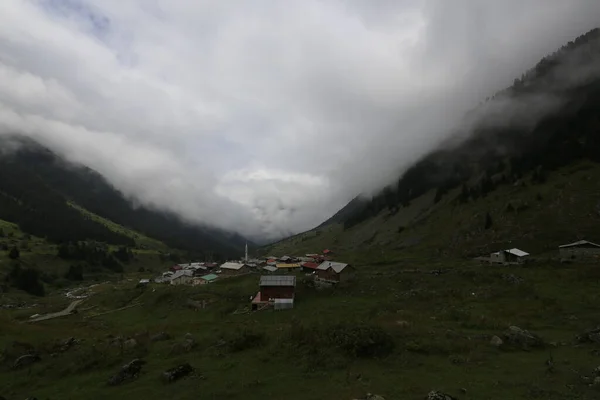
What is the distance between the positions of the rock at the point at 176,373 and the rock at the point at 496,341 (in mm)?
25763

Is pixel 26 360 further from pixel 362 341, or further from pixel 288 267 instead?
pixel 288 267

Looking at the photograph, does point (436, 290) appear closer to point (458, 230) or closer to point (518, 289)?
point (518, 289)

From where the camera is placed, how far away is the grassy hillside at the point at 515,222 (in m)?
109

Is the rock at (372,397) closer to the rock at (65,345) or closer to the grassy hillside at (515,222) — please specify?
the rock at (65,345)

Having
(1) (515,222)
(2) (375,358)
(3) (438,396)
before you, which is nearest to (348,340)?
(2) (375,358)

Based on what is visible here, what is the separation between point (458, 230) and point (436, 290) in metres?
77.2

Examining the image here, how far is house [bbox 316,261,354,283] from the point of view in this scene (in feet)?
299

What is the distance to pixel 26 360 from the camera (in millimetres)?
40094

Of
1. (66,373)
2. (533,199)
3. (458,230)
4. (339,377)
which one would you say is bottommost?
(66,373)

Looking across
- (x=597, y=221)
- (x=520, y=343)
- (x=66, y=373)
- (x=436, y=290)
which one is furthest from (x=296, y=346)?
(x=597, y=221)

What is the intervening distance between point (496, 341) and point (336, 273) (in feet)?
194

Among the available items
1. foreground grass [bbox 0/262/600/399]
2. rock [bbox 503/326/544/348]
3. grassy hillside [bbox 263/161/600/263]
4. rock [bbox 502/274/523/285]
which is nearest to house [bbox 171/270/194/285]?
grassy hillside [bbox 263/161/600/263]

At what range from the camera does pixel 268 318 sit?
63969mm

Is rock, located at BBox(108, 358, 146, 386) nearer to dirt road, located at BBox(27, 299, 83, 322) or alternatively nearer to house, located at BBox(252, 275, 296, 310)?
house, located at BBox(252, 275, 296, 310)
